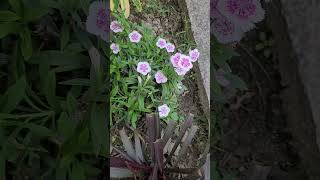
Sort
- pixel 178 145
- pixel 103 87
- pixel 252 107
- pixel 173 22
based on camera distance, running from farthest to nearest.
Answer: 1. pixel 252 107
2. pixel 173 22
3. pixel 178 145
4. pixel 103 87

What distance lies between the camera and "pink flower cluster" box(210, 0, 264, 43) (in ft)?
5.38

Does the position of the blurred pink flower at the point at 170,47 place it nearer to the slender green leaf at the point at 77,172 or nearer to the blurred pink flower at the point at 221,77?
the blurred pink flower at the point at 221,77

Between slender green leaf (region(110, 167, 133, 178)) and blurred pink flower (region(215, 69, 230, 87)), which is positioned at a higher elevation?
blurred pink flower (region(215, 69, 230, 87))

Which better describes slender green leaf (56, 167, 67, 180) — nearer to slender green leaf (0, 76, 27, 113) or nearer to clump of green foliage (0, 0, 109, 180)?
clump of green foliage (0, 0, 109, 180)

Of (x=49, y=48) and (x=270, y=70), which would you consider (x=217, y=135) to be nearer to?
(x=270, y=70)

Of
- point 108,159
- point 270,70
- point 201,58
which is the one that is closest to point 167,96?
point 201,58

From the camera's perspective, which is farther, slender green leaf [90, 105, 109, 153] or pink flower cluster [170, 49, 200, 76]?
pink flower cluster [170, 49, 200, 76]

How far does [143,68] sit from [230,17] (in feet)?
0.93

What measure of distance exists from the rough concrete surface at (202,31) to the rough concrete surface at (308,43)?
0.24 meters

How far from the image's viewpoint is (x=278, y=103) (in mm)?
1786

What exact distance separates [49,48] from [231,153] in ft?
2.01

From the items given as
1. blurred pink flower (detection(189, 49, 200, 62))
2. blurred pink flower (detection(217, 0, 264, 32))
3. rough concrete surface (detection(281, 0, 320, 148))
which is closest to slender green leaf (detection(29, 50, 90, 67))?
blurred pink flower (detection(189, 49, 200, 62))

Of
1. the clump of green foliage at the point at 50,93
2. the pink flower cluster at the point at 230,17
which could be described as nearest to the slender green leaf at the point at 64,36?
the clump of green foliage at the point at 50,93

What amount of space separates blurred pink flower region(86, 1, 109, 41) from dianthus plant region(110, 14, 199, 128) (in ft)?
0.38
